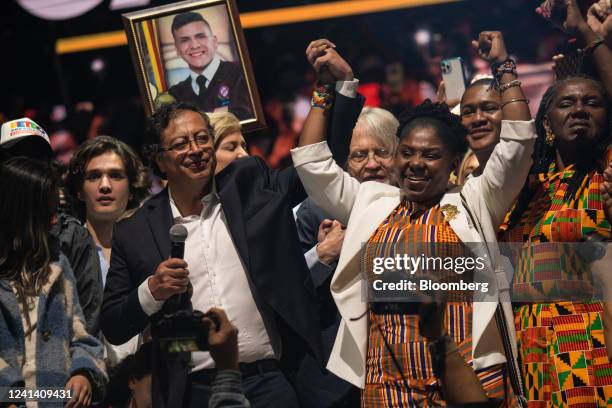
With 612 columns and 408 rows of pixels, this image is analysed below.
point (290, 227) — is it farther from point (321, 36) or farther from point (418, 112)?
point (321, 36)

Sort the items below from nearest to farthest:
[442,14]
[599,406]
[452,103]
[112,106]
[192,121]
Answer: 1. [599,406]
2. [192,121]
3. [452,103]
4. [442,14]
5. [112,106]

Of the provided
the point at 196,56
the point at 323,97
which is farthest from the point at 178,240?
the point at 196,56

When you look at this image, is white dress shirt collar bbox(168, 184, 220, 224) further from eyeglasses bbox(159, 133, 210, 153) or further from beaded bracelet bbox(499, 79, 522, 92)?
beaded bracelet bbox(499, 79, 522, 92)

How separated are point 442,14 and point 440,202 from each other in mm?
2765

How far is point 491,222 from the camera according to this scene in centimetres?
306

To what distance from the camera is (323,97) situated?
3.33m

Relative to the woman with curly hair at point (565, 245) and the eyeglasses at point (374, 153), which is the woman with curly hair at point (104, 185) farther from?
the woman with curly hair at point (565, 245)

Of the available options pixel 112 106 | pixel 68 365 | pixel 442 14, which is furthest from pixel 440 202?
pixel 112 106

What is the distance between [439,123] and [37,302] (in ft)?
5.14

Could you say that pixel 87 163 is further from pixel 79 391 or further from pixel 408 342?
pixel 408 342

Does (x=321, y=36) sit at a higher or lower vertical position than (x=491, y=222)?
higher

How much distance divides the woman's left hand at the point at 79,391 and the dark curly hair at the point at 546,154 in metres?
1.62

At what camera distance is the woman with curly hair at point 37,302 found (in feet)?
10.7

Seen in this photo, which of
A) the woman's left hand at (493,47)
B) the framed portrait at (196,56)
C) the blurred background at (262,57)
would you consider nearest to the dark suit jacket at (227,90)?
the framed portrait at (196,56)
